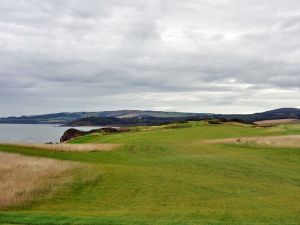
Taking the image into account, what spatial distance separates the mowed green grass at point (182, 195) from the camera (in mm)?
19406

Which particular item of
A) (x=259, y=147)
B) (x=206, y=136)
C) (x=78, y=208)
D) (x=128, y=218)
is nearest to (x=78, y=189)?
(x=78, y=208)

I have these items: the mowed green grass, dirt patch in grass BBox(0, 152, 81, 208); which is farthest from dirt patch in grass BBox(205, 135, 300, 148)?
dirt patch in grass BBox(0, 152, 81, 208)

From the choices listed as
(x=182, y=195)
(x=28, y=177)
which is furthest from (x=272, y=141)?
(x=28, y=177)

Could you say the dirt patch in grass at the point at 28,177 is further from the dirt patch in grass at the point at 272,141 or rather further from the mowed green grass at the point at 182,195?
the dirt patch in grass at the point at 272,141

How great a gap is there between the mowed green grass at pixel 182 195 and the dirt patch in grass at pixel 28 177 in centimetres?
104

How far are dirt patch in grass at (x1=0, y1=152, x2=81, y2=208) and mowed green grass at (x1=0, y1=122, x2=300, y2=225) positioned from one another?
1.04 metres

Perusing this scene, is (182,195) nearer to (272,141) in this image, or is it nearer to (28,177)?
(28,177)

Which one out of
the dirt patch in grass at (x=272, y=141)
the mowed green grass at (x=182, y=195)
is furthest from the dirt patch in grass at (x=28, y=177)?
the dirt patch in grass at (x=272, y=141)

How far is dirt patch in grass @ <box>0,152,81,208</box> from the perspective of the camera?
82.0ft

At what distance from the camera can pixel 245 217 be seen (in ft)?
64.4

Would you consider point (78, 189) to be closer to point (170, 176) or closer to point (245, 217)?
point (170, 176)

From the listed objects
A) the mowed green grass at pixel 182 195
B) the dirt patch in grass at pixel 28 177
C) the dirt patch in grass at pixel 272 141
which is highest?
the dirt patch in grass at pixel 272 141

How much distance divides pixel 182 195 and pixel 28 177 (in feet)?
33.2

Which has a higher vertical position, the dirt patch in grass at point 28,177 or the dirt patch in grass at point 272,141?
the dirt patch in grass at point 272,141
